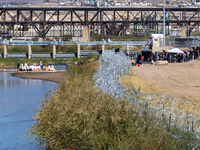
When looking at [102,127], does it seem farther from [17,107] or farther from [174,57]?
[174,57]

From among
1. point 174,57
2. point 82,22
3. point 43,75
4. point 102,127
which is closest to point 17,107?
point 102,127

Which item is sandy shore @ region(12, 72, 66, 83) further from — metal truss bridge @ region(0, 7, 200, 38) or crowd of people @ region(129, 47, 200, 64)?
metal truss bridge @ region(0, 7, 200, 38)

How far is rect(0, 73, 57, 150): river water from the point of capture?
72.2 ft

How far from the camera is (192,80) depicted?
30.7 metres

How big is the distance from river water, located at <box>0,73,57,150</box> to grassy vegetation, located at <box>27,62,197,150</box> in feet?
13.6

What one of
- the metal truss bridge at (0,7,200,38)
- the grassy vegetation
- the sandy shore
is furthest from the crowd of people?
the metal truss bridge at (0,7,200,38)

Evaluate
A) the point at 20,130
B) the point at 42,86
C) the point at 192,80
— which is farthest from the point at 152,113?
the point at 42,86

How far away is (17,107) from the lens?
3200 cm

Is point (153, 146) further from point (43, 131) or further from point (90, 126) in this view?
point (43, 131)

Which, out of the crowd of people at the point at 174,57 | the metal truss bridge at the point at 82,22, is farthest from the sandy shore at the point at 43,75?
the metal truss bridge at the point at 82,22

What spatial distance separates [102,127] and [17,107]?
2015cm

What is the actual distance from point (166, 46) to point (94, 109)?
55977 mm

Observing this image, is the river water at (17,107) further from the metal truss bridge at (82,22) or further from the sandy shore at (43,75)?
the metal truss bridge at (82,22)

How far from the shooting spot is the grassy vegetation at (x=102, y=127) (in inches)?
454
